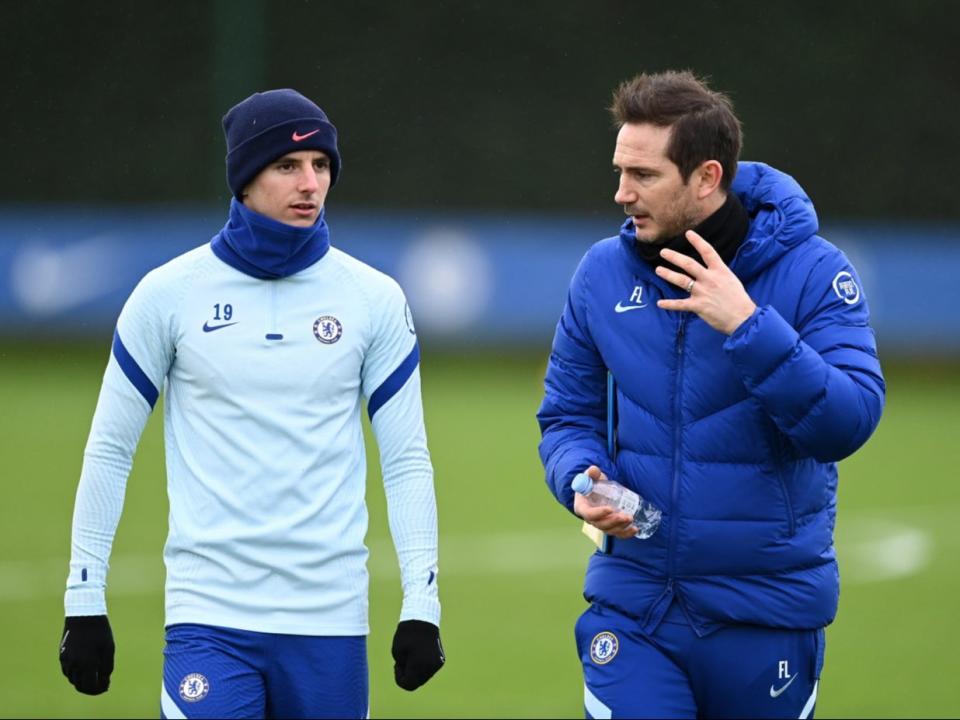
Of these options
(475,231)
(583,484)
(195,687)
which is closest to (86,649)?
(195,687)

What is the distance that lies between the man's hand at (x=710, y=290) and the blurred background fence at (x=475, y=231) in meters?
3.77

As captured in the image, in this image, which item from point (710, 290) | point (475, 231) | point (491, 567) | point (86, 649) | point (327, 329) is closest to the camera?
point (710, 290)

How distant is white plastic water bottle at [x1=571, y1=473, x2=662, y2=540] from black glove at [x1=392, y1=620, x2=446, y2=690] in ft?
1.64

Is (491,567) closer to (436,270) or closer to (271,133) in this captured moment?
(271,133)

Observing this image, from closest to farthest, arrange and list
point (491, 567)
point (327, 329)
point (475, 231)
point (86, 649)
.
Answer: point (86, 649)
point (327, 329)
point (491, 567)
point (475, 231)

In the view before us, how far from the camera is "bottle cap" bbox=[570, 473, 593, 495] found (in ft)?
13.8

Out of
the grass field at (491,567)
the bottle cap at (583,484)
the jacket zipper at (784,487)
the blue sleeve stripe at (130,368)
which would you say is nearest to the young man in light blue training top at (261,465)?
the blue sleeve stripe at (130,368)

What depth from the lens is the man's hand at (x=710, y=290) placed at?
405 cm

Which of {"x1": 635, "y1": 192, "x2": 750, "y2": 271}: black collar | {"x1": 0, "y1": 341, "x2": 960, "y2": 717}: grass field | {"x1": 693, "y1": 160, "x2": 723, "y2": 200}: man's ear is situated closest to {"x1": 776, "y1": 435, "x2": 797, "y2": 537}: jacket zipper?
{"x1": 635, "y1": 192, "x2": 750, "y2": 271}: black collar

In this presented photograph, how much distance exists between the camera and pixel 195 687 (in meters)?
4.12

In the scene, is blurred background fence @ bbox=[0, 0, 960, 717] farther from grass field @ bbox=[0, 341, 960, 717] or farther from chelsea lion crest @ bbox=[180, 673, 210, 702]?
chelsea lion crest @ bbox=[180, 673, 210, 702]

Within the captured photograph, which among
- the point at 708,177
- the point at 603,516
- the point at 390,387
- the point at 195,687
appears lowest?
the point at 195,687

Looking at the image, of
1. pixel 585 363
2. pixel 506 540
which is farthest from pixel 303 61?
pixel 585 363

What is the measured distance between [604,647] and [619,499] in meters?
0.41
